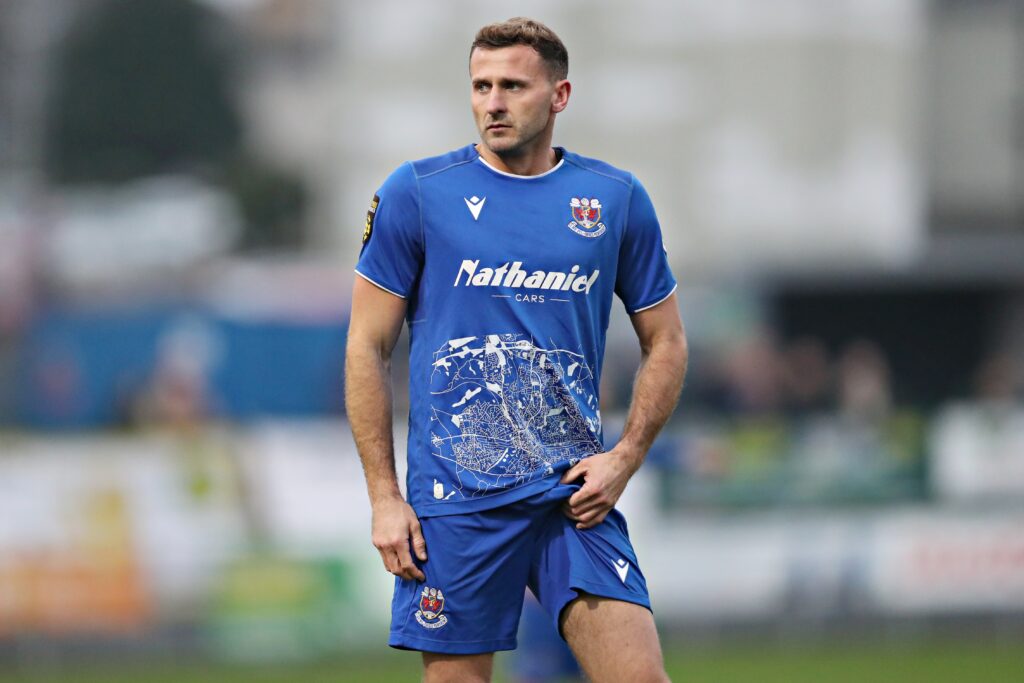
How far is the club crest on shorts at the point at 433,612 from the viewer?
16.7 feet

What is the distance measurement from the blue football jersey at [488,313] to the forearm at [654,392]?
0.66ft

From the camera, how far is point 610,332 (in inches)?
865

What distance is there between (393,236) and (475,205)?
0.27 metres

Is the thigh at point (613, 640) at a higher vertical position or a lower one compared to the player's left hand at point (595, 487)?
lower

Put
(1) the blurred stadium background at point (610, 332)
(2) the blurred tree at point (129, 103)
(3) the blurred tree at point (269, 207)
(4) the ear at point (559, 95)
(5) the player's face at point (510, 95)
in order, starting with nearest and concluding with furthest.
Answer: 1. (5) the player's face at point (510, 95)
2. (4) the ear at point (559, 95)
3. (1) the blurred stadium background at point (610, 332)
4. (3) the blurred tree at point (269, 207)
5. (2) the blurred tree at point (129, 103)

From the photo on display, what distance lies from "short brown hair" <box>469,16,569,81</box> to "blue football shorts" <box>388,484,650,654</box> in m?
1.31

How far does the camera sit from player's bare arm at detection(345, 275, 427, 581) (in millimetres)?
5098

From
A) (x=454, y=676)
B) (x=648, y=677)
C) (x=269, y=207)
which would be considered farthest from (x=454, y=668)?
(x=269, y=207)

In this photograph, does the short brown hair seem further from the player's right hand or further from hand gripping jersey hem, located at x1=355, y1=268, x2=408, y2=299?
→ the player's right hand

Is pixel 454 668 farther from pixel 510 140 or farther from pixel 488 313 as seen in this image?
pixel 510 140

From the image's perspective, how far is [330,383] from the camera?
65.7 ft

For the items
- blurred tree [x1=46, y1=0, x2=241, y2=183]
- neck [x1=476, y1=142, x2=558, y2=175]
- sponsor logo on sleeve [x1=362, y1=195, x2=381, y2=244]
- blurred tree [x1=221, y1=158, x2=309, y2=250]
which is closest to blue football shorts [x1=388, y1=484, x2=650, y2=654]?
sponsor logo on sleeve [x1=362, y1=195, x2=381, y2=244]

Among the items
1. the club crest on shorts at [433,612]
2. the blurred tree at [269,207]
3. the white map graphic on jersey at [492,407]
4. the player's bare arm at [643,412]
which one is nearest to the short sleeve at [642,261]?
the player's bare arm at [643,412]

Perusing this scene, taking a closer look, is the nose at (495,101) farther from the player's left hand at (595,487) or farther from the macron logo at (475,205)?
the player's left hand at (595,487)
